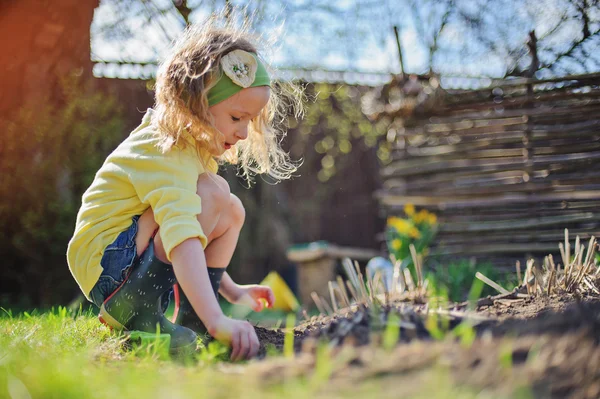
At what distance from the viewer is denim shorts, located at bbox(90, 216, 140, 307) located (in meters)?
1.97

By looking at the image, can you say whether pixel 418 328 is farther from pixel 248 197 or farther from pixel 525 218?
pixel 248 197

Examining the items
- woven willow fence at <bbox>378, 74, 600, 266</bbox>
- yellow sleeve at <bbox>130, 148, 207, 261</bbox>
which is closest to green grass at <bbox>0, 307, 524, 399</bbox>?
yellow sleeve at <bbox>130, 148, 207, 261</bbox>

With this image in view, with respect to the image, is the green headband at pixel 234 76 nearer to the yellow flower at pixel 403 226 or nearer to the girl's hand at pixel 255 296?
the girl's hand at pixel 255 296

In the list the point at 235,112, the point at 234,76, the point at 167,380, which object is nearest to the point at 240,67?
the point at 234,76

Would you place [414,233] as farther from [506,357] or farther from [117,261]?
[506,357]

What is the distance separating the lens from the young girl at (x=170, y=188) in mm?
1923

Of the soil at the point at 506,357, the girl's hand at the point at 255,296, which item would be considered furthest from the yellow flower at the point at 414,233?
the soil at the point at 506,357

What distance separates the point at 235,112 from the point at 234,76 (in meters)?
0.13

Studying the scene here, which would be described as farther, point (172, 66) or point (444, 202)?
point (444, 202)

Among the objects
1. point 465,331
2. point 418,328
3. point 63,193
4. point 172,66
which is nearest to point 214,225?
point 172,66

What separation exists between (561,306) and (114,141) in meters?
3.75

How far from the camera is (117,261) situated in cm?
198

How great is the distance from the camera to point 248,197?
605 centimetres

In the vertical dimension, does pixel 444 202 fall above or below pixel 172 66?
below
